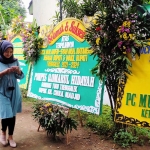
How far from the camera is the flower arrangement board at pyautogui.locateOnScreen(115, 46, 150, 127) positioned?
2.96 metres

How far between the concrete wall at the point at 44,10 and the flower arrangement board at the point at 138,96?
20.2ft

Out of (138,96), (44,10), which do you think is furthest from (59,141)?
(44,10)

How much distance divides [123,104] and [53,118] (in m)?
1.07

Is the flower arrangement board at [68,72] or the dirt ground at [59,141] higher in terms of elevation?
the flower arrangement board at [68,72]

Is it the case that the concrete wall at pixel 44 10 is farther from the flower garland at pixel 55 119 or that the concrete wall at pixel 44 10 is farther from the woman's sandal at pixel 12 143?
the woman's sandal at pixel 12 143

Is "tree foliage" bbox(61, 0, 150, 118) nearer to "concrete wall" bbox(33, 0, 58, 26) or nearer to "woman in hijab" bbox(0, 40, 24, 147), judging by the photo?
"woman in hijab" bbox(0, 40, 24, 147)

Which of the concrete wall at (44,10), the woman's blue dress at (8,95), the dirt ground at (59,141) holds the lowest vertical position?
the dirt ground at (59,141)

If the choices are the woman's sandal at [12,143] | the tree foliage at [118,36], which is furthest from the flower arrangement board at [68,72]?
the woman's sandal at [12,143]

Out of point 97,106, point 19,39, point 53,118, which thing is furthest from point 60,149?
point 19,39

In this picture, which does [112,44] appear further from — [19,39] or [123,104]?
[19,39]

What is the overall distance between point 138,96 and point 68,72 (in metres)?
1.52

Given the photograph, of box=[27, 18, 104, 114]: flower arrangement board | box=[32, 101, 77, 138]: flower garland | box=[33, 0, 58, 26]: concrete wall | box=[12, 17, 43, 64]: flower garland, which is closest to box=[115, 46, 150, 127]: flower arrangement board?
box=[27, 18, 104, 114]: flower arrangement board

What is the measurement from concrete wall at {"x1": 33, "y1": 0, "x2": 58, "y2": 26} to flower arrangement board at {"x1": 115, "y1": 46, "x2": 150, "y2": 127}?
6145 millimetres

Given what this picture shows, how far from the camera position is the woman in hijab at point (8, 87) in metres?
3.17
